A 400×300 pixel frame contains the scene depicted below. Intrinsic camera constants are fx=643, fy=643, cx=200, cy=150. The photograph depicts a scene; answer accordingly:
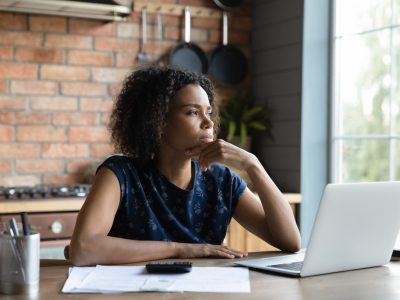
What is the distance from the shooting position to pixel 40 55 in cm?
350

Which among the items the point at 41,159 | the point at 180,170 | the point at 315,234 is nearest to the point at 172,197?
the point at 180,170

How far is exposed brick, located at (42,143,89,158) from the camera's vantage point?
3.52 metres

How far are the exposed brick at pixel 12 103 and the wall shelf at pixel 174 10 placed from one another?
844 millimetres

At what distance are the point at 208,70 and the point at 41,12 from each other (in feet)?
3.43

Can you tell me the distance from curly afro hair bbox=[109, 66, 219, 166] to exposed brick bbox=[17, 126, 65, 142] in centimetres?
128

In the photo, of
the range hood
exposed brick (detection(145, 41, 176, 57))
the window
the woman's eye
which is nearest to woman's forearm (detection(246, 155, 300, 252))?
the woman's eye

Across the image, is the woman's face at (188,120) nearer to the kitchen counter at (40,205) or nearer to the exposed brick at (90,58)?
the kitchen counter at (40,205)

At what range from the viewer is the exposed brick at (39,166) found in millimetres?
3465

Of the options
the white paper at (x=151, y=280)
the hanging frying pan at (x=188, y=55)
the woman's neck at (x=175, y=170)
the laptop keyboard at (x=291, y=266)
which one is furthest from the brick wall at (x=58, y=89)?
the laptop keyboard at (x=291, y=266)

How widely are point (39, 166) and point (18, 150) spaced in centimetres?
14

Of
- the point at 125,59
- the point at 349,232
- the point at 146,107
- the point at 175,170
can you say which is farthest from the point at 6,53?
the point at 349,232

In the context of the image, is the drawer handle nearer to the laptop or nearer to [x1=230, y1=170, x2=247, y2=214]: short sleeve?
[x1=230, y1=170, x2=247, y2=214]: short sleeve

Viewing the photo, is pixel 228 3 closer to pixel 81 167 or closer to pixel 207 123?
pixel 81 167

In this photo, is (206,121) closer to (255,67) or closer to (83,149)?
(83,149)
